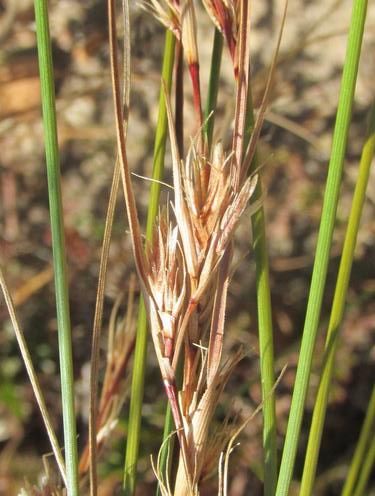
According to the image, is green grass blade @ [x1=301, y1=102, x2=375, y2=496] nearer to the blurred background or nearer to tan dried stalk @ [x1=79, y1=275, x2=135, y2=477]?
tan dried stalk @ [x1=79, y1=275, x2=135, y2=477]

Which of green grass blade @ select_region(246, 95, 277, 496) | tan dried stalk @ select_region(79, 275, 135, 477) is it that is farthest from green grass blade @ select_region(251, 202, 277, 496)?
tan dried stalk @ select_region(79, 275, 135, 477)

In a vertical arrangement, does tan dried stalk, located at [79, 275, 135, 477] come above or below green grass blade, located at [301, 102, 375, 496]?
below

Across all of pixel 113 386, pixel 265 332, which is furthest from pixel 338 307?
pixel 113 386

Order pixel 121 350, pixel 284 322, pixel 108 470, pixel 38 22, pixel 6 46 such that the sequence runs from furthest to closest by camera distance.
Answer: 1. pixel 284 322
2. pixel 6 46
3. pixel 108 470
4. pixel 121 350
5. pixel 38 22

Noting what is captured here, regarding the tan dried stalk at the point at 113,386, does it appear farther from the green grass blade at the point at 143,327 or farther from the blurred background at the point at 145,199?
the blurred background at the point at 145,199

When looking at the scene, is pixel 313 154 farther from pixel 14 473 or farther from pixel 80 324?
pixel 14 473

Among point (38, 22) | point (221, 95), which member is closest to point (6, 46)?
point (221, 95)
